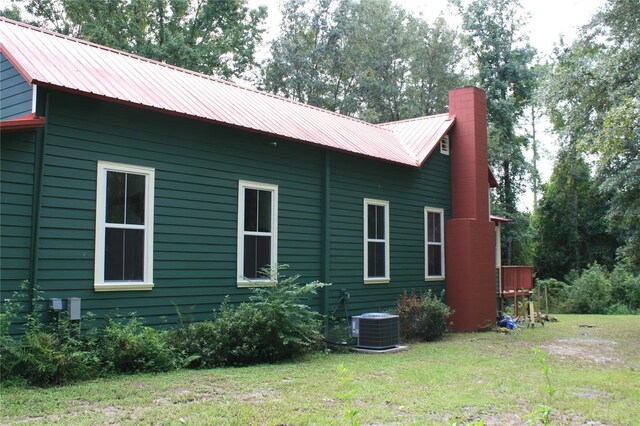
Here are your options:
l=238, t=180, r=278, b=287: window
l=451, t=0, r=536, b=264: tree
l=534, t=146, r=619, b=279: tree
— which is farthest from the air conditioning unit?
l=534, t=146, r=619, b=279: tree

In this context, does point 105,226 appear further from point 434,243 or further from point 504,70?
point 504,70

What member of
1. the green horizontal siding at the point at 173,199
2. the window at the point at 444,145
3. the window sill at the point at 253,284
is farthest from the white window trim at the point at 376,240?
the window sill at the point at 253,284

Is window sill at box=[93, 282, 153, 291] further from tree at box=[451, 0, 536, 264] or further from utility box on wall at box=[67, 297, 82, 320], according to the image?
tree at box=[451, 0, 536, 264]

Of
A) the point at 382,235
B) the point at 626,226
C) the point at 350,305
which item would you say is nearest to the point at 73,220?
the point at 350,305

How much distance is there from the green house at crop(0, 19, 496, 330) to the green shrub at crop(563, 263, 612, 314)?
40.9 ft

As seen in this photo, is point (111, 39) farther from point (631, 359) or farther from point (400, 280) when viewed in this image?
point (631, 359)

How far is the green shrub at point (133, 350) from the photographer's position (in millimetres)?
8141

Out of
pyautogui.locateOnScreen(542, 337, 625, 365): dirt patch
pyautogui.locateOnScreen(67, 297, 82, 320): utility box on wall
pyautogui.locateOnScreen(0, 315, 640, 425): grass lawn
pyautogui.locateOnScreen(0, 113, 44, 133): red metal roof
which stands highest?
pyautogui.locateOnScreen(0, 113, 44, 133): red metal roof

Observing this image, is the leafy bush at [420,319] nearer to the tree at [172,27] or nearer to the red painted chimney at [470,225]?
the red painted chimney at [470,225]

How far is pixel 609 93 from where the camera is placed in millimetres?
17391

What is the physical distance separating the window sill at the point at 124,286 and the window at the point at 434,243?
8291 millimetres

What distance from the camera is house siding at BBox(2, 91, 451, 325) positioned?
841 cm

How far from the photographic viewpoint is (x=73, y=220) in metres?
8.49

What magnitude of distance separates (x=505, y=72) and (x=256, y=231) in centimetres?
2547
